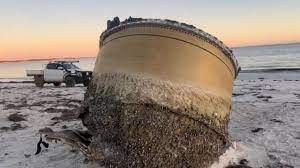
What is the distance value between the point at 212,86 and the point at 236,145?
2.40 m

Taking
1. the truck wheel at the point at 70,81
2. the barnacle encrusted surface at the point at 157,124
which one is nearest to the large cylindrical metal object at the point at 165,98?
the barnacle encrusted surface at the point at 157,124

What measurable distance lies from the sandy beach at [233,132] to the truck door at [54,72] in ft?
28.1

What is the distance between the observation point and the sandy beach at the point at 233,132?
25.4 feet

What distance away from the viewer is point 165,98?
606 cm

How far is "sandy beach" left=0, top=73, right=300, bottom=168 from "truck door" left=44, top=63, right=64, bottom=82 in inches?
337

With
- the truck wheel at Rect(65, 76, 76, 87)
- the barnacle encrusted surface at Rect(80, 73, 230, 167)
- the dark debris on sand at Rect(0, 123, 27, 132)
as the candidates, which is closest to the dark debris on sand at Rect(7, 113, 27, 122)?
the dark debris on sand at Rect(0, 123, 27, 132)

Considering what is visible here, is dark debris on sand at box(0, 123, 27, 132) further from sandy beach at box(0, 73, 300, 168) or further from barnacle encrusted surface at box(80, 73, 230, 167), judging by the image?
barnacle encrusted surface at box(80, 73, 230, 167)

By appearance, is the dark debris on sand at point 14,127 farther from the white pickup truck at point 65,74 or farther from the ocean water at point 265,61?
the ocean water at point 265,61

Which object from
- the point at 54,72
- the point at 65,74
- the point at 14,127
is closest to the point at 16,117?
the point at 14,127

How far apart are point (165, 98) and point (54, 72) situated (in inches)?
794

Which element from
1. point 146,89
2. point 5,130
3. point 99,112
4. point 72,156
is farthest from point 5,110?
point 146,89

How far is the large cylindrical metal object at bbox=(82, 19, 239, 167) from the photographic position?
6090mm

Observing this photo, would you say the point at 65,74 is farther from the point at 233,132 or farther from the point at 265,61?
the point at 265,61

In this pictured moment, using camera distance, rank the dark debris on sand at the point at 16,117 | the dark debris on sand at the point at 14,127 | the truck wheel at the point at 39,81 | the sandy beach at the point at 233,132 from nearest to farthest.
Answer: the sandy beach at the point at 233,132, the dark debris on sand at the point at 14,127, the dark debris on sand at the point at 16,117, the truck wheel at the point at 39,81
